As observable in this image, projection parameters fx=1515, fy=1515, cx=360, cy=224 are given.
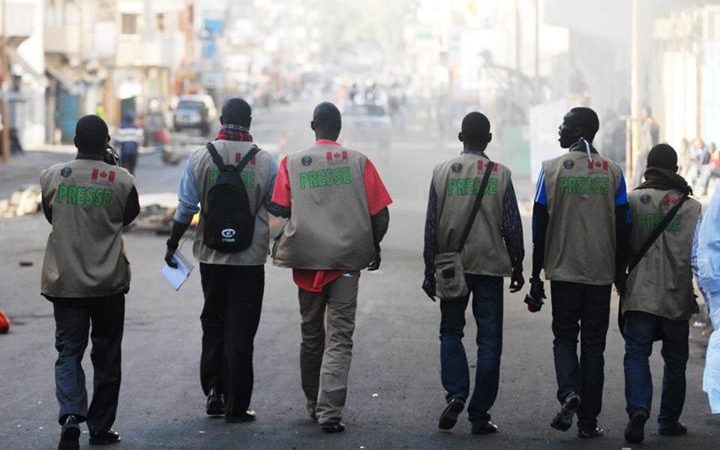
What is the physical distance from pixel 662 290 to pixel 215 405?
2574 millimetres

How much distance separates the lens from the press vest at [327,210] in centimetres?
834

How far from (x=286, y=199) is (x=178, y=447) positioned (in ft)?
5.09

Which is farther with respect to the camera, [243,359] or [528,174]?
[528,174]

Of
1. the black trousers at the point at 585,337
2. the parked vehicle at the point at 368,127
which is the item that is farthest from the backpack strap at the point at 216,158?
the parked vehicle at the point at 368,127

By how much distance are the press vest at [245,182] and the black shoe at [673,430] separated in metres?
2.38

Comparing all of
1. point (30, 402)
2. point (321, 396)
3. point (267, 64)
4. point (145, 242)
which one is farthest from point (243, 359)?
point (267, 64)

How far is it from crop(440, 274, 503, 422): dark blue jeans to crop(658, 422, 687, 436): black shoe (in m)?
0.92

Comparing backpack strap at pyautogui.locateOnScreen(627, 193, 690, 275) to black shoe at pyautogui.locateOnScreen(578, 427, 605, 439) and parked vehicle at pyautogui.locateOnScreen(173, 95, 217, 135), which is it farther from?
parked vehicle at pyautogui.locateOnScreen(173, 95, 217, 135)

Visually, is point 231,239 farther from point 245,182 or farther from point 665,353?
point 665,353

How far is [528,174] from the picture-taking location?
119 feet

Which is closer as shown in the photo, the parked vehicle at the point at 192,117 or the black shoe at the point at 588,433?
the black shoe at the point at 588,433

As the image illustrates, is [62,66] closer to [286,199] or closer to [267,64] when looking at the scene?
[286,199]

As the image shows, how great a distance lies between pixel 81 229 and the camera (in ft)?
25.8

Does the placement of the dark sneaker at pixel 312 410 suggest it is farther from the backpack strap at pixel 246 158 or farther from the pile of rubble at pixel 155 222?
the pile of rubble at pixel 155 222
